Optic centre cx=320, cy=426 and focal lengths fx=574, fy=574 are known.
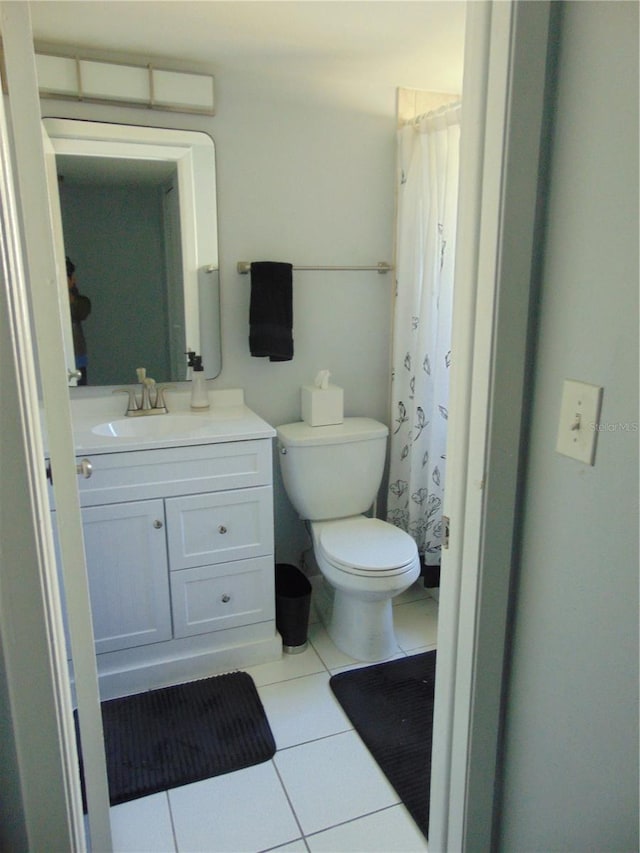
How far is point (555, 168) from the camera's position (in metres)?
0.85

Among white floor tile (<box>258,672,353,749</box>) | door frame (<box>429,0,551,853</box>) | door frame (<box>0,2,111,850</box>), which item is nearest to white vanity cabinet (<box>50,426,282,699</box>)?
white floor tile (<box>258,672,353,749</box>)

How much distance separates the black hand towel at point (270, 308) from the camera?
2.26 meters

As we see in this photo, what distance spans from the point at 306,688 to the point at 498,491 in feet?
4.64

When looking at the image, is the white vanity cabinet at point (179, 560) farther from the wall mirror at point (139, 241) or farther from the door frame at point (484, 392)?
the door frame at point (484, 392)

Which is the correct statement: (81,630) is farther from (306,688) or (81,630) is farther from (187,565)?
(306,688)

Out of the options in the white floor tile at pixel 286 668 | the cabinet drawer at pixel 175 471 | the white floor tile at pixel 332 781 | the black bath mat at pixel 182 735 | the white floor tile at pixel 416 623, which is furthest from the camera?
the white floor tile at pixel 416 623

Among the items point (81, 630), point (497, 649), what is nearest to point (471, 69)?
point (497, 649)

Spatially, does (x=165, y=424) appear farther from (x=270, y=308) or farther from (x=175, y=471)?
(x=270, y=308)

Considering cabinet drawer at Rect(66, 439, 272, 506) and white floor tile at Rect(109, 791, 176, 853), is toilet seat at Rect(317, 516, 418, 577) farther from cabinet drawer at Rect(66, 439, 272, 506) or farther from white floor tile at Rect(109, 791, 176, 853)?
white floor tile at Rect(109, 791, 176, 853)

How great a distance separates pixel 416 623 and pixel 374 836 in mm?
1011

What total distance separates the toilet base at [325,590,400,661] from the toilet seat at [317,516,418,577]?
0.59ft

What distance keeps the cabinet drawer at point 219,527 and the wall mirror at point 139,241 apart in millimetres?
592

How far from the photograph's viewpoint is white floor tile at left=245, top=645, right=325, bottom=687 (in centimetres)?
210

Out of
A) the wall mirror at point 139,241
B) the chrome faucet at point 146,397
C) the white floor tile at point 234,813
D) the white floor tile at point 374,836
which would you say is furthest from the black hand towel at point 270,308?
the white floor tile at point 374,836
